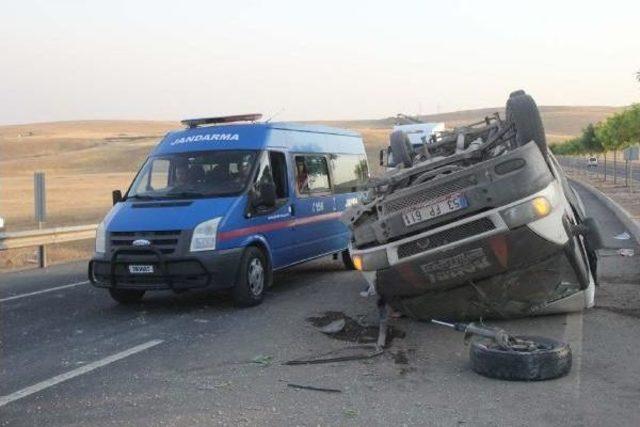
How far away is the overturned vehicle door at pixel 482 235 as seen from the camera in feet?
20.3

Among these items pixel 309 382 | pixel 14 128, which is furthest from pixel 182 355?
pixel 14 128

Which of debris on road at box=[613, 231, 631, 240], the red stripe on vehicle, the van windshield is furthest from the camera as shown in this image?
debris on road at box=[613, 231, 631, 240]

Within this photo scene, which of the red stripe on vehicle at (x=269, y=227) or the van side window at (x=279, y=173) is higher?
the van side window at (x=279, y=173)

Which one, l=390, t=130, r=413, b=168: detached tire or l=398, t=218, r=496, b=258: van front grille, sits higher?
l=390, t=130, r=413, b=168: detached tire

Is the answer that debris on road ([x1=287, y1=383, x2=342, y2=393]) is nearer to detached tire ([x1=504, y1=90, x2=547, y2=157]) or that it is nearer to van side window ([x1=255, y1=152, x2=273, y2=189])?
detached tire ([x1=504, y1=90, x2=547, y2=157])

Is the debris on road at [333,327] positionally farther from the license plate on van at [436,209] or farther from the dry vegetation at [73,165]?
the dry vegetation at [73,165]

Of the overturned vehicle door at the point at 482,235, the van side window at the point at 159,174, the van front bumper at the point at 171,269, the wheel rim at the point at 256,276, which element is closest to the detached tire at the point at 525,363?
the overturned vehicle door at the point at 482,235

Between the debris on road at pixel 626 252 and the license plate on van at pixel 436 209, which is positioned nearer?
the license plate on van at pixel 436 209

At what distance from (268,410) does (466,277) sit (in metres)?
2.39

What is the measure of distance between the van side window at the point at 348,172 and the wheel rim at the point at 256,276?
297 cm

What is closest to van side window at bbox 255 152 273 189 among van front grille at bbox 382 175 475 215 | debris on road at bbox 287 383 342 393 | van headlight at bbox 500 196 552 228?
van front grille at bbox 382 175 475 215

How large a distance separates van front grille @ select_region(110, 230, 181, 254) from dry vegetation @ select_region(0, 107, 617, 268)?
667 centimetres

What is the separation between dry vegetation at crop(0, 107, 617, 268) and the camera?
24.9 m

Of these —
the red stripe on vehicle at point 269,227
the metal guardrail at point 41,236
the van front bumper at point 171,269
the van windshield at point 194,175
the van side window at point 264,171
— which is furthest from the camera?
the metal guardrail at point 41,236
